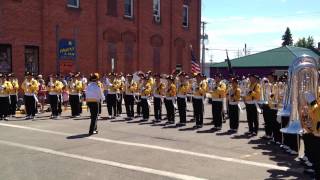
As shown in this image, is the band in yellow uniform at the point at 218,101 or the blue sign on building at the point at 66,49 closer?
the band in yellow uniform at the point at 218,101

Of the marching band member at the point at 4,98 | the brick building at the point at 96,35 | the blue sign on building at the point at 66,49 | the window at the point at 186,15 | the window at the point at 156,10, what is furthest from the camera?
the window at the point at 186,15

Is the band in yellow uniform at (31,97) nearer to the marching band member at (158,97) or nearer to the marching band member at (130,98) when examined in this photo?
the marching band member at (130,98)

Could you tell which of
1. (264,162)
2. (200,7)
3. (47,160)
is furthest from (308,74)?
(200,7)

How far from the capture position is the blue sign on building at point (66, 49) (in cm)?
2711

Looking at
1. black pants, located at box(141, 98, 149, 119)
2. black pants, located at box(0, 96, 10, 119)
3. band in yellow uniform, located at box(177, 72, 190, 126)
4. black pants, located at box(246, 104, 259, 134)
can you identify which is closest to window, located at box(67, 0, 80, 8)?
black pants, located at box(0, 96, 10, 119)

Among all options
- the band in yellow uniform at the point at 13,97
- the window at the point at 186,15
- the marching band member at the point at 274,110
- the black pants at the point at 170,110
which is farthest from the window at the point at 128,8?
the marching band member at the point at 274,110

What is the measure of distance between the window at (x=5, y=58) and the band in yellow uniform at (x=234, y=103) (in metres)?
13.8

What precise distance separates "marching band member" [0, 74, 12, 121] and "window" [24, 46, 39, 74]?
647 centimetres

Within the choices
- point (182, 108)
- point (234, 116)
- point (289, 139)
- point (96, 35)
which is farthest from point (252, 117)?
point (96, 35)

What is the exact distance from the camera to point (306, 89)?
10.4 metres

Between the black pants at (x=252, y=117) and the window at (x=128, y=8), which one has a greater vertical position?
the window at (x=128, y=8)

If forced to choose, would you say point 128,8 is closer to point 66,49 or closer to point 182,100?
point 66,49

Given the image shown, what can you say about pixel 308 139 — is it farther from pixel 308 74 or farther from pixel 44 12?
pixel 44 12

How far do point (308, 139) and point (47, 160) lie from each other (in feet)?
19.2
